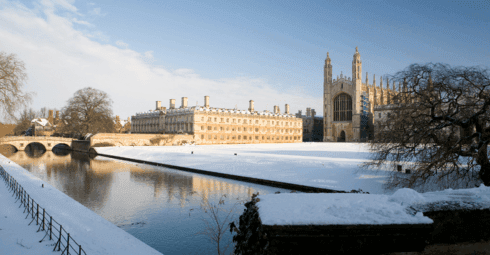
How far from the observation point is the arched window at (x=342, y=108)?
7706cm

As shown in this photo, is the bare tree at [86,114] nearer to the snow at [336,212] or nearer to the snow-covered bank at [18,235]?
the snow-covered bank at [18,235]

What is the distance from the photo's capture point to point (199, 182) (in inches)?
789

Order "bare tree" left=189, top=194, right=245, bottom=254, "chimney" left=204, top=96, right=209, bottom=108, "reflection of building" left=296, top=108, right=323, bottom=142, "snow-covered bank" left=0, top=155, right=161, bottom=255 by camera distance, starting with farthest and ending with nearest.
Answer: "reflection of building" left=296, top=108, right=323, bottom=142, "chimney" left=204, top=96, right=209, bottom=108, "bare tree" left=189, top=194, right=245, bottom=254, "snow-covered bank" left=0, top=155, right=161, bottom=255

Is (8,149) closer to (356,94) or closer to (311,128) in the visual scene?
(356,94)

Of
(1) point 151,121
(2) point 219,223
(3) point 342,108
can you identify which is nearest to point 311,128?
(3) point 342,108

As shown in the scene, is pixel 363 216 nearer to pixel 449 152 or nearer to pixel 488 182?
pixel 449 152

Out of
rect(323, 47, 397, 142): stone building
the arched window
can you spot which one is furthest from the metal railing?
the arched window

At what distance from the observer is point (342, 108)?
78.5 metres

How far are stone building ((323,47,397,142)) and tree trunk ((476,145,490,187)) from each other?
206 feet

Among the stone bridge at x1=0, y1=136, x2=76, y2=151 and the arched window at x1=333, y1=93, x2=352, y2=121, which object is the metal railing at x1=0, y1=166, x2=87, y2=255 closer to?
the stone bridge at x1=0, y1=136, x2=76, y2=151

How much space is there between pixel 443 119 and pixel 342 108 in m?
69.8

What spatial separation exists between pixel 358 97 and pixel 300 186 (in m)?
62.8

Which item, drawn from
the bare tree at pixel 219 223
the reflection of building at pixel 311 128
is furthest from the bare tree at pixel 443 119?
the reflection of building at pixel 311 128

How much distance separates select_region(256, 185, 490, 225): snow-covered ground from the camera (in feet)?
16.7
